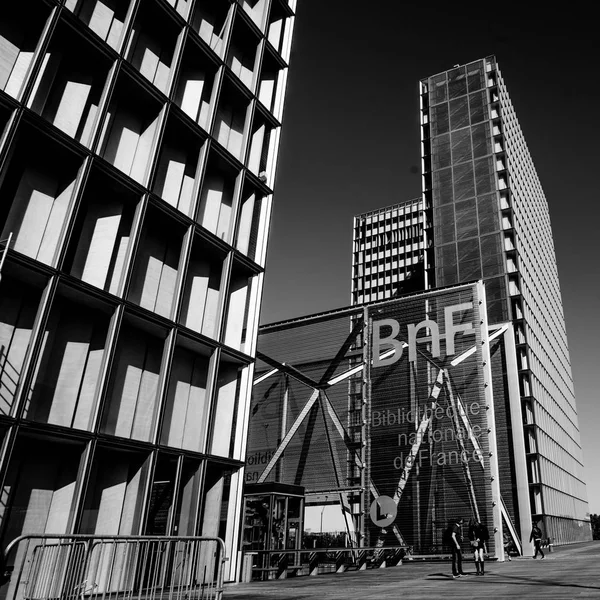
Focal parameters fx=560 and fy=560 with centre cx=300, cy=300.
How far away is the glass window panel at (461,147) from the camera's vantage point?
61.8 meters

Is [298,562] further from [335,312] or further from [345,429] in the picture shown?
[335,312]

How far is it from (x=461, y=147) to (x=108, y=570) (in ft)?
200

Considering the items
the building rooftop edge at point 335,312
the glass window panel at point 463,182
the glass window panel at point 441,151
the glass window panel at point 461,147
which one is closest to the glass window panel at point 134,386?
the building rooftop edge at point 335,312

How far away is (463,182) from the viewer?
6100cm

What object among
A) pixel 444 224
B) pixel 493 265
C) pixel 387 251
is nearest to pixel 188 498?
pixel 493 265

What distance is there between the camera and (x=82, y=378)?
1435cm

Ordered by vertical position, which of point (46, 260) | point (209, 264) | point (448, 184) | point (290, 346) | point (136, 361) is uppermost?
point (448, 184)

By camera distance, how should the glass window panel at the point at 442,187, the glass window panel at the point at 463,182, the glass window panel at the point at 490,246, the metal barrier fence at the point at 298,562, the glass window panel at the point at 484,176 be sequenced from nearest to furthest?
the metal barrier fence at the point at 298,562 < the glass window panel at the point at 490,246 < the glass window panel at the point at 484,176 < the glass window panel at the point at 463,182 < the glass window panel at the point at 442,187

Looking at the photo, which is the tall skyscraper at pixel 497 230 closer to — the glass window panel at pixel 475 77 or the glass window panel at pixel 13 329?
the glass window panel at pixel 475 77

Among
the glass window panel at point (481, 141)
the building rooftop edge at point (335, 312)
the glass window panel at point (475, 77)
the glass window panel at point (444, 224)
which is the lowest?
the building rooftop edge at point (335, 312)

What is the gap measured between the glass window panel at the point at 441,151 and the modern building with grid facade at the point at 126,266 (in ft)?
144

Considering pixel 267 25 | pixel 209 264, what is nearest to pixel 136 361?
pixel 209 264

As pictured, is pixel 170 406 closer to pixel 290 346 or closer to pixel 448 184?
pixel 290 346

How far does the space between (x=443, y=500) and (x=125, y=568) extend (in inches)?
986
